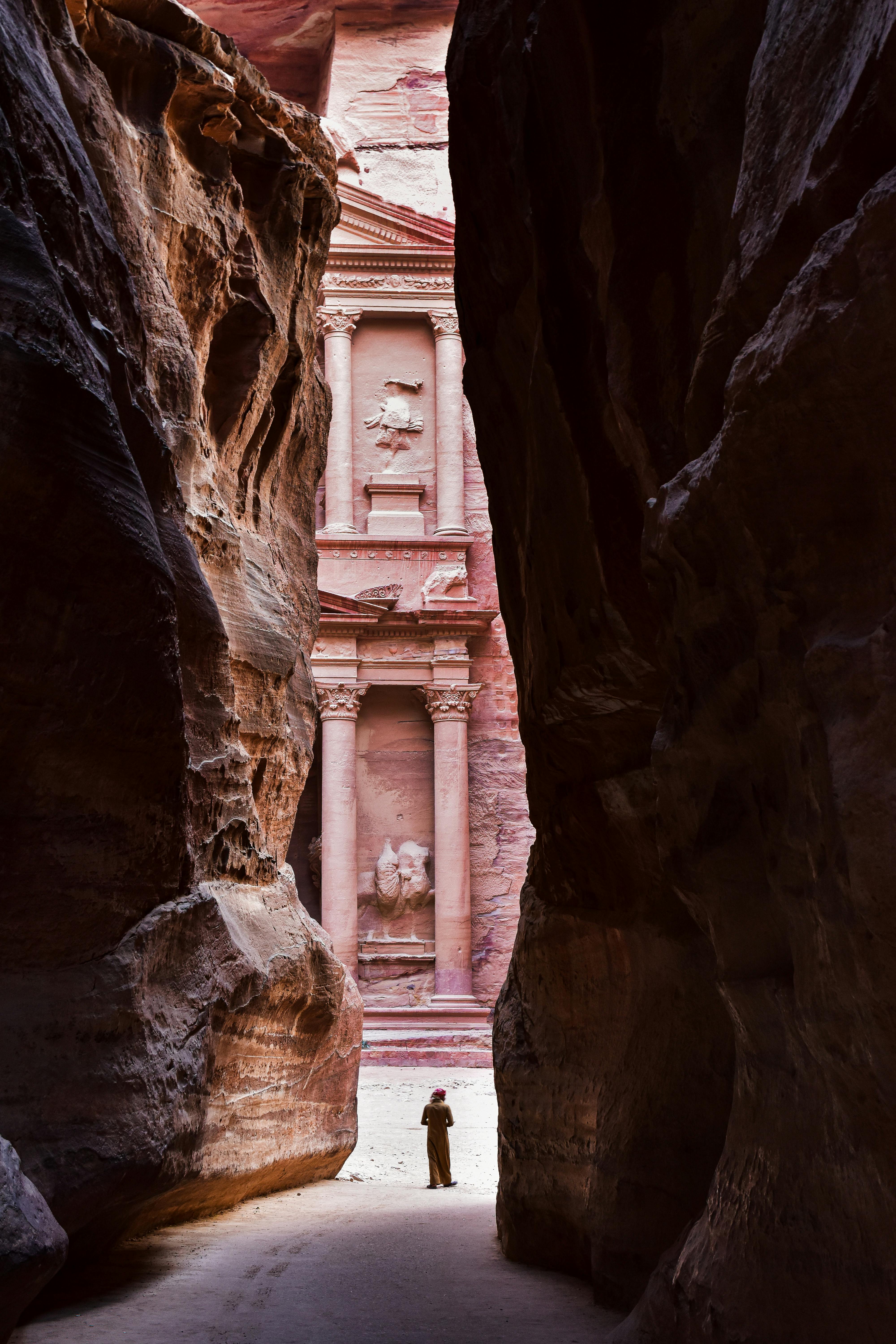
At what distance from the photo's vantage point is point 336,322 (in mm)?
22672

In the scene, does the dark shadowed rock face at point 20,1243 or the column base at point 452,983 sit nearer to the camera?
the dark shadowed rock face at point 20,1243

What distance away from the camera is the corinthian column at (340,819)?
20.6m

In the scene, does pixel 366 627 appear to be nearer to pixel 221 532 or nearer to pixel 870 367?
pixel 221 532

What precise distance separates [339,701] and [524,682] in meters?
14.0

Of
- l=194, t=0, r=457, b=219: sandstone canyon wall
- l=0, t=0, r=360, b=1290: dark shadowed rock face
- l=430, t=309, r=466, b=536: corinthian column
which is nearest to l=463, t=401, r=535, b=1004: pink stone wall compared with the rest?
l=430, t=309, r=466, b=536: corinthian column

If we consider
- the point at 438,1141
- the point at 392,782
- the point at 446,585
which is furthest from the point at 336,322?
the point at 438,1141

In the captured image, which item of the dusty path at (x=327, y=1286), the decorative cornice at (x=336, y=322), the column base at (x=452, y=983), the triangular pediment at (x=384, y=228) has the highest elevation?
the triangular pediment at (x=384, y=228)

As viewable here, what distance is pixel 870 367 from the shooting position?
9.60 feet

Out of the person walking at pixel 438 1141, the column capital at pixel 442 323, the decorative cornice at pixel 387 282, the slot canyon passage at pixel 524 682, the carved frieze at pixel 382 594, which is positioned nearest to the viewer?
the slot canyon passage at pixel 524 682

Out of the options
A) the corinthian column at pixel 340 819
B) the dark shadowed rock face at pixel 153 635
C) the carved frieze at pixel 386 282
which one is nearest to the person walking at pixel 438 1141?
the dark shadowed rock face at pixel 153 635

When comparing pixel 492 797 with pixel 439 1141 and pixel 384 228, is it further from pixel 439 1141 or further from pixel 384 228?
pixel 439 1141

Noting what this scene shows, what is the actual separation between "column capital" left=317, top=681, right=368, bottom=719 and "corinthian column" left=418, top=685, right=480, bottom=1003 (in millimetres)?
1303

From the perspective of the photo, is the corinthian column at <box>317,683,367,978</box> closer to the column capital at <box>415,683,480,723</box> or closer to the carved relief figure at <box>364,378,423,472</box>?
the column capital at <box>415,683,480,723</box>

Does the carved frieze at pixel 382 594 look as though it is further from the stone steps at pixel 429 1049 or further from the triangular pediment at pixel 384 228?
the stone steps at pixel 429 1049
